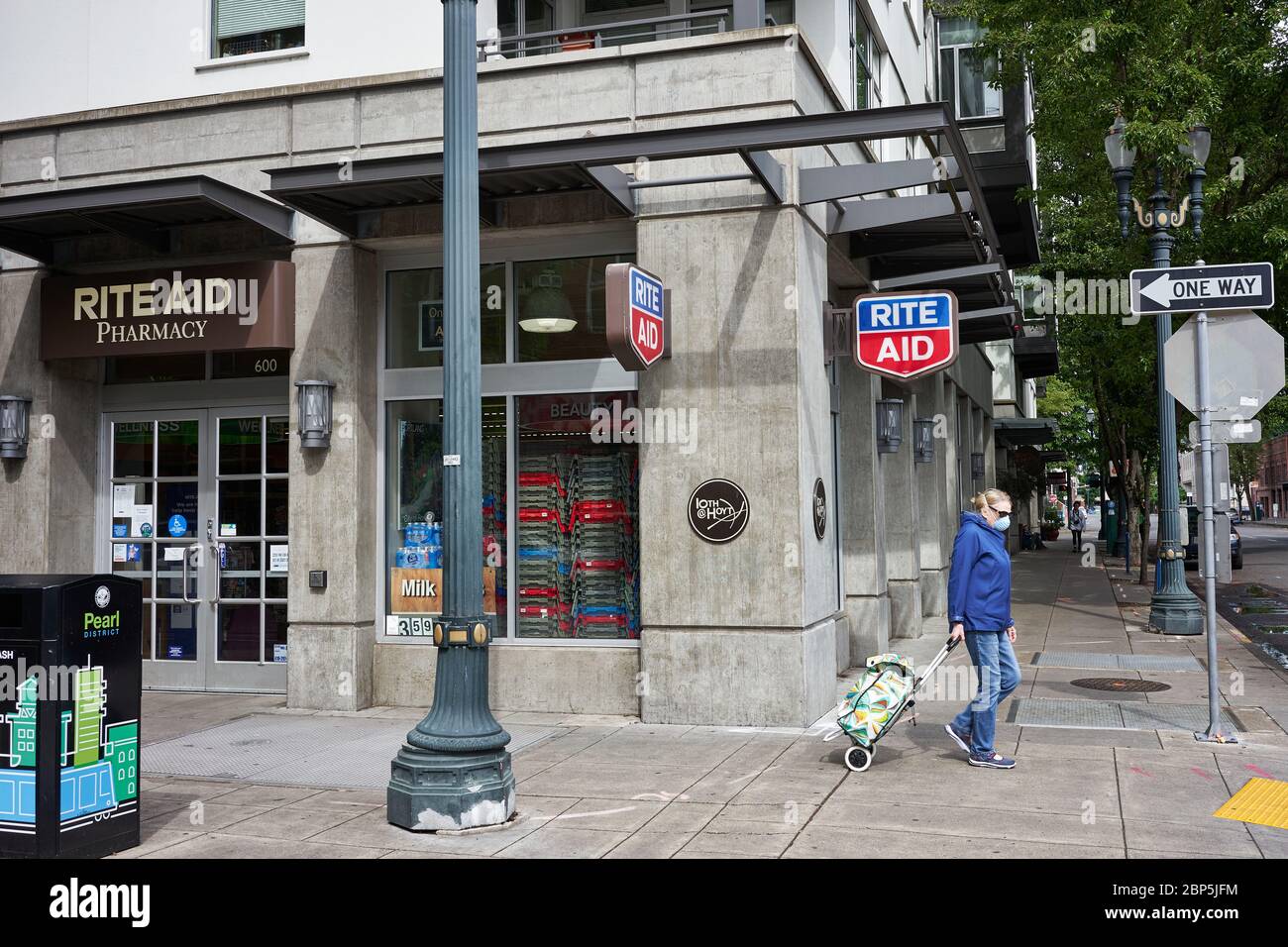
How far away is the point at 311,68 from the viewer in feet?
37.8

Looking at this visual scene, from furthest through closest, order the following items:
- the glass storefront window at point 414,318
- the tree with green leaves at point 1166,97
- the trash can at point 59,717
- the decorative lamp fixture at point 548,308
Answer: the tree with green leaves at point 1166,97
the glass storefront window at point 414,318
the decorative lamp fixture at point 548,308
the trash can at point 59,717

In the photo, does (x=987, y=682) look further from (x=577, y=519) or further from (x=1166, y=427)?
(x=1166, y=427)

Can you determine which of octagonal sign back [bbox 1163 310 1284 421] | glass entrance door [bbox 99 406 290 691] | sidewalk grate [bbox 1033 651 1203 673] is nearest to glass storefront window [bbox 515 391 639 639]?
glass entrance door [bbox 99 406 290 691]

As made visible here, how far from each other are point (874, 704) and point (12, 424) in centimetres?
905

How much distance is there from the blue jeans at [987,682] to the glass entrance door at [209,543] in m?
6.74

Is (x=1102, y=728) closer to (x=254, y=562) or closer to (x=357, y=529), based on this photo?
(x=357, y=529)

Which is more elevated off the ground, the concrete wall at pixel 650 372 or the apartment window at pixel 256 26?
the apartment window at pixel 256 26

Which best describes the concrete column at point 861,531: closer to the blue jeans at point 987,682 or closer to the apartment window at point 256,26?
the blue jeans at point 987,682

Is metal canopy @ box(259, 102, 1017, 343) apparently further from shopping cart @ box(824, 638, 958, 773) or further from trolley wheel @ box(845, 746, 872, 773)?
trolley wheel @ box(845, 746, 872, 773)

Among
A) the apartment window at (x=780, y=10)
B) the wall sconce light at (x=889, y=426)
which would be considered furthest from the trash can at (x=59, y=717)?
the wall sconce light at (x=889, y=426)

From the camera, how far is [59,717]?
227 inches

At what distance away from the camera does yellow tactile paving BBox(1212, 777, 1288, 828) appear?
6.59 m

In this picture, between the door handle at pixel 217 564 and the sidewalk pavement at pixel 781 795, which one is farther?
the door handle at pixel 217 564

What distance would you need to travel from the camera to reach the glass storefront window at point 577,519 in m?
10.5
